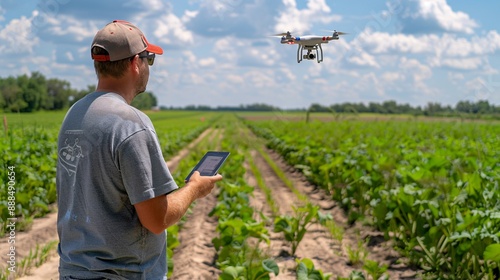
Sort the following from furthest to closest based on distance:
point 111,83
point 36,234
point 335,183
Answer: point 335,183 → point 36,234 → point 111,83

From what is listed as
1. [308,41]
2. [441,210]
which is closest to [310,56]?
[308,41]

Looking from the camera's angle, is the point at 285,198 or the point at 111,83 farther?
the point at 285,198

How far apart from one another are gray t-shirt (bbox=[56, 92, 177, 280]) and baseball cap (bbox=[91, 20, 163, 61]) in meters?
0.18

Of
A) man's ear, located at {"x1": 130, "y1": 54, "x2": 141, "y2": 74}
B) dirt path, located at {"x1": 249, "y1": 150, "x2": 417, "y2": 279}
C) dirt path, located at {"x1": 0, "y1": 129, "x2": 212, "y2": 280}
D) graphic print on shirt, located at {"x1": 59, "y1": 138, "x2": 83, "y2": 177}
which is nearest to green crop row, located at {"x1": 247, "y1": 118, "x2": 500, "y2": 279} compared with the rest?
dirt path, located at {"x1": 249, "y1": 150, "x2": 417, "y2": 279}

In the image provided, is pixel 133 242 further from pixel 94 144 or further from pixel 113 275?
pixel 94 144

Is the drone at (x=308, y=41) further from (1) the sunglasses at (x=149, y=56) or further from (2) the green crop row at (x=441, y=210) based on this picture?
(2) the green crop row at (x=441, y=210)

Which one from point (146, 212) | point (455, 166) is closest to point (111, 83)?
point (146, 212)

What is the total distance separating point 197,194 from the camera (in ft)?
8.52

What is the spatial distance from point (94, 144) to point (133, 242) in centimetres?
46

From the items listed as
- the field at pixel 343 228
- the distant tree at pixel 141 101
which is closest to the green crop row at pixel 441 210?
the field at pixel 343 228

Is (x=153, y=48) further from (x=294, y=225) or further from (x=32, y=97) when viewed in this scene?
(x=32, y=97)

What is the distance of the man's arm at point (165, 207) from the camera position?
230cm

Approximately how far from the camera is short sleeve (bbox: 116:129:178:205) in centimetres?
224

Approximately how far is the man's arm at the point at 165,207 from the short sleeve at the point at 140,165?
4 centimetres
